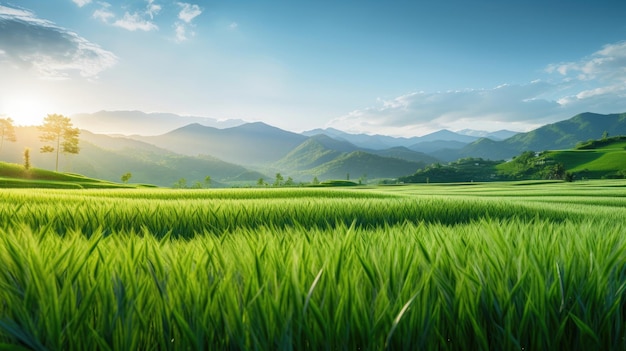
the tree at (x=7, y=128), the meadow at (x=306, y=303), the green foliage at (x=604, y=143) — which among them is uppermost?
the green foliage at (x=604, y=143)

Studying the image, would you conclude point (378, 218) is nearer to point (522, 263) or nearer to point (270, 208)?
point (270, 208)

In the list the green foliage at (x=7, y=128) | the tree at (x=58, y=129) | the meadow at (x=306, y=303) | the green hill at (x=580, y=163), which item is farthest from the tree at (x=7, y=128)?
the green hill at (x=580, y=163)

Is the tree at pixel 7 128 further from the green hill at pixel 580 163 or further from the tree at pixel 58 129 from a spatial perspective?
the green hill at pixel 580 163

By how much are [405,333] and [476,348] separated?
286 mm

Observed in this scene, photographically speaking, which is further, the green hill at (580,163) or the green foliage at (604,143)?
the green foliage at (604,143)

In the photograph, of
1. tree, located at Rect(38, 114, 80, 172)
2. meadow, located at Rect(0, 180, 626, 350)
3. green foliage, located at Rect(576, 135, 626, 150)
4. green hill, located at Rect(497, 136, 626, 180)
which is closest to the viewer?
meadow, located at Rect(0, 180, 626, 350)

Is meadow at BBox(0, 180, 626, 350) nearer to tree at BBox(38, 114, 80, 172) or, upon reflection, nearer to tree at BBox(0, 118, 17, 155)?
tree at BBox(38, 114, 80, 172)

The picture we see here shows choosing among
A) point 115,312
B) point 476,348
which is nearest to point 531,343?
point 476,348

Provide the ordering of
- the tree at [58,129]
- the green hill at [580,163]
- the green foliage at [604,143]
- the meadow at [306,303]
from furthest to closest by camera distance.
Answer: the green foliage at [604,143]
the green hill at [580,163]
the tree at [58,129]
the meadow at [306,303]

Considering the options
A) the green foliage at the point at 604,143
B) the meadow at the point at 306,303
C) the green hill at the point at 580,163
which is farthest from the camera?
the green foliage at the point at 604,143

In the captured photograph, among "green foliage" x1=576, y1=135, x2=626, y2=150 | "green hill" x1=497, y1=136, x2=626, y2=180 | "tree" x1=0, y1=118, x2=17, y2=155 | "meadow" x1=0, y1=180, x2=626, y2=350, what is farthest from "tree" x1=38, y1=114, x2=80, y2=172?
"green foliage" x1=576, y1=135, x2=626, y2=150

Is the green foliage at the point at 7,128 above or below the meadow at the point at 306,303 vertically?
above

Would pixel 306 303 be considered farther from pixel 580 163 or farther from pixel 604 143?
pixel 604 143

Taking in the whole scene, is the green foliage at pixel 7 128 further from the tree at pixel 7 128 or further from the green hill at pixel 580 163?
the green hill at pixel 580 163
